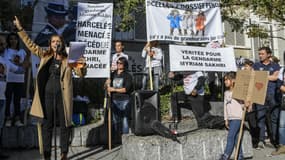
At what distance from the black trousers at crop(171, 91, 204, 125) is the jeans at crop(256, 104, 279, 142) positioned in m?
1.30

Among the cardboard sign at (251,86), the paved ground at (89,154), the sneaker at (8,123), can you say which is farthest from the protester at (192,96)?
the sneaker at (8,123)

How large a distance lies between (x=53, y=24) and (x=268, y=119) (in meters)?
4.70

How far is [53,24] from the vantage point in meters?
9.23

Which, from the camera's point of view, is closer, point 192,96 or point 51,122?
point 51,122

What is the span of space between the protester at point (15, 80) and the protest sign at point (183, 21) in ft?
8.30

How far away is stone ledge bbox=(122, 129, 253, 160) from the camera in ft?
22.6

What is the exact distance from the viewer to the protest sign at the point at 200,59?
875cm

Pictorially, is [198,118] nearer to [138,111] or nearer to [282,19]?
[138,111]

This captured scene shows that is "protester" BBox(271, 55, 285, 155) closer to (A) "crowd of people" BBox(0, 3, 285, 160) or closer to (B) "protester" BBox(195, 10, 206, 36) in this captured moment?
(A) "crowd of people" BBox(0, 3, 285, 160)

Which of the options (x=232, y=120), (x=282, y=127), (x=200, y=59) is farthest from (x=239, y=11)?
(x=232, y=120)

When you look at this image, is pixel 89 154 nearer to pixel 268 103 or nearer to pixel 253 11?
pixel 268 103

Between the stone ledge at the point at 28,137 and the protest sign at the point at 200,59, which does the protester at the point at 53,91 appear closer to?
the stone ledge at the point at 28,137

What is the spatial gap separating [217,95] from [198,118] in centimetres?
275

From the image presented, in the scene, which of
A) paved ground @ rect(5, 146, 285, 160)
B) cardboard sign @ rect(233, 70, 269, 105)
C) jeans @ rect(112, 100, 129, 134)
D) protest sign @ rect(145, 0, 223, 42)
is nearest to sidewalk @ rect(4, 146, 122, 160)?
paved ground @ rect(5, 146, 285, 160)
